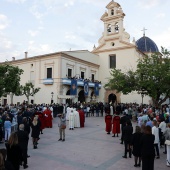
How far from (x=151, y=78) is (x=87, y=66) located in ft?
53.0

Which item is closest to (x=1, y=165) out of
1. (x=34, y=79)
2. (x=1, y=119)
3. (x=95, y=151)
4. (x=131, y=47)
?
(x=95, y=151)

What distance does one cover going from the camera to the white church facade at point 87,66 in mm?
30203

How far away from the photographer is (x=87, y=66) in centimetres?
3559

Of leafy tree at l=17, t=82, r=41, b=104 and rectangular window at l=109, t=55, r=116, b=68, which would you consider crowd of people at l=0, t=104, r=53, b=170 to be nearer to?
leafy tree at l=17, t=82, r=41, b=104

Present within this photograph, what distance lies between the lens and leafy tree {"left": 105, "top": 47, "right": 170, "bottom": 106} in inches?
794

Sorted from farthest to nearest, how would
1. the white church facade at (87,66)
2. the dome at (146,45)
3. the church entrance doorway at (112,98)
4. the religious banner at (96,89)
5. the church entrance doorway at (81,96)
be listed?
the dome at (146,45) → the church entrance doorway at (112,98) → the religious banner at (96,89) → the church entrance doorway at (81,96) → the white church facade at (87,66)

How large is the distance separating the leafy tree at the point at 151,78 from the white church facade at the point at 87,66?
28.8 feet

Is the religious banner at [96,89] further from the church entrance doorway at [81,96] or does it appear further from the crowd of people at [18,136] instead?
the crowd of people at [18,136]

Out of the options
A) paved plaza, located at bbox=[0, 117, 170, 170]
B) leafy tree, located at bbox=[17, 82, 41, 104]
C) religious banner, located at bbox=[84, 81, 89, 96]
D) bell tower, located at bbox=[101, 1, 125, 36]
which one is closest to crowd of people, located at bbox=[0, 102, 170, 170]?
paved plaza, located at bbox=[0, 117, 170, 170]

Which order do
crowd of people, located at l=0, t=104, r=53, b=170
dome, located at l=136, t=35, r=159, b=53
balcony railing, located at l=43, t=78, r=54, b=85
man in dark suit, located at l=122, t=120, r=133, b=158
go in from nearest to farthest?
crowd of people, located at l=0, t=104, r=53, b=170, man in dark suit, located at l=122, t=120, r=133, b=158, balcony railing, located at l=43, t=78, r=54, b=85, dome, located at l=136, t=35, r=159, b=53

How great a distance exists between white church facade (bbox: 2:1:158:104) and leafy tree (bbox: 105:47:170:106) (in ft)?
28.8

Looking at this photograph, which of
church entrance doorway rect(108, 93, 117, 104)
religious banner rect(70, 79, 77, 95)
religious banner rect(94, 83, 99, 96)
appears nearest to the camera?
religious banner rect(70, 79, 77, 95)

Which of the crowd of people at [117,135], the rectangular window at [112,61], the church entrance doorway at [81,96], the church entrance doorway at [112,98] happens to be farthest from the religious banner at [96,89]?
the crowd of people at [117,135]

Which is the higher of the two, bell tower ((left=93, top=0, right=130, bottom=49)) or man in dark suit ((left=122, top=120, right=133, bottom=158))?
bell tower ((left=93, top=0, right=130, bottom=49))
